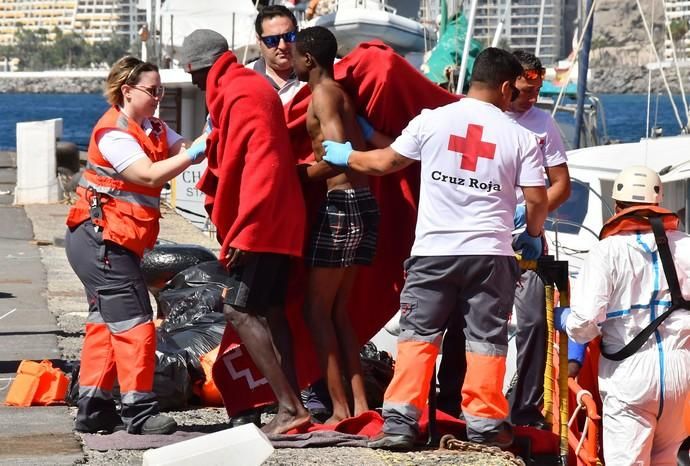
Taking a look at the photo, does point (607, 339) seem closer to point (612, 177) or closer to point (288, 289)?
point (288, 289)

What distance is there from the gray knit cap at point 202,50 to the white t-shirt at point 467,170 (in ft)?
3.48

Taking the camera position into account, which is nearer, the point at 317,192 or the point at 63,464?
the point at 63,464

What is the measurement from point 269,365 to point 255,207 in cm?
72

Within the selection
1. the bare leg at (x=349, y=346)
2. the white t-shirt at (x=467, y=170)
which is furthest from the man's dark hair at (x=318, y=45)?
the bare leg at (x=349, y=346)

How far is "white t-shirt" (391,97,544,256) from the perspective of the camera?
19.7ft

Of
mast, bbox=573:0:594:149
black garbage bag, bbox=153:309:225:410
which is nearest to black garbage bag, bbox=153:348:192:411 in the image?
black garbage bag, bbox=153:309:225:410

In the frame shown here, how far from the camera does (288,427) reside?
6371 millimetres

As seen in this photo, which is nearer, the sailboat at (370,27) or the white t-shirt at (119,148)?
the white t-shirt at (119,148)

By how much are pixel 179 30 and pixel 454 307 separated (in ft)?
63.2

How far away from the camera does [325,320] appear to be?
21.4 feet

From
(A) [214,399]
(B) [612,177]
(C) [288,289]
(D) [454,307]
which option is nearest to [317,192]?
(C) [288,289]

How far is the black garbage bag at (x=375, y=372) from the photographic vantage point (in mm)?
7215

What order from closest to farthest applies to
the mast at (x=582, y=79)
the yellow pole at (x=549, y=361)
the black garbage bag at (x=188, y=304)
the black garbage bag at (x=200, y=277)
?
the yellow pole at (x=549, y=361), the black garbage bag at (x=188, y=304), the black garbage bag at (x=200, y=277), the mast at (x=582, y=79)

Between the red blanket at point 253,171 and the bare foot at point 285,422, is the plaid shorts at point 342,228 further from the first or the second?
the bare foot at point 285,422
